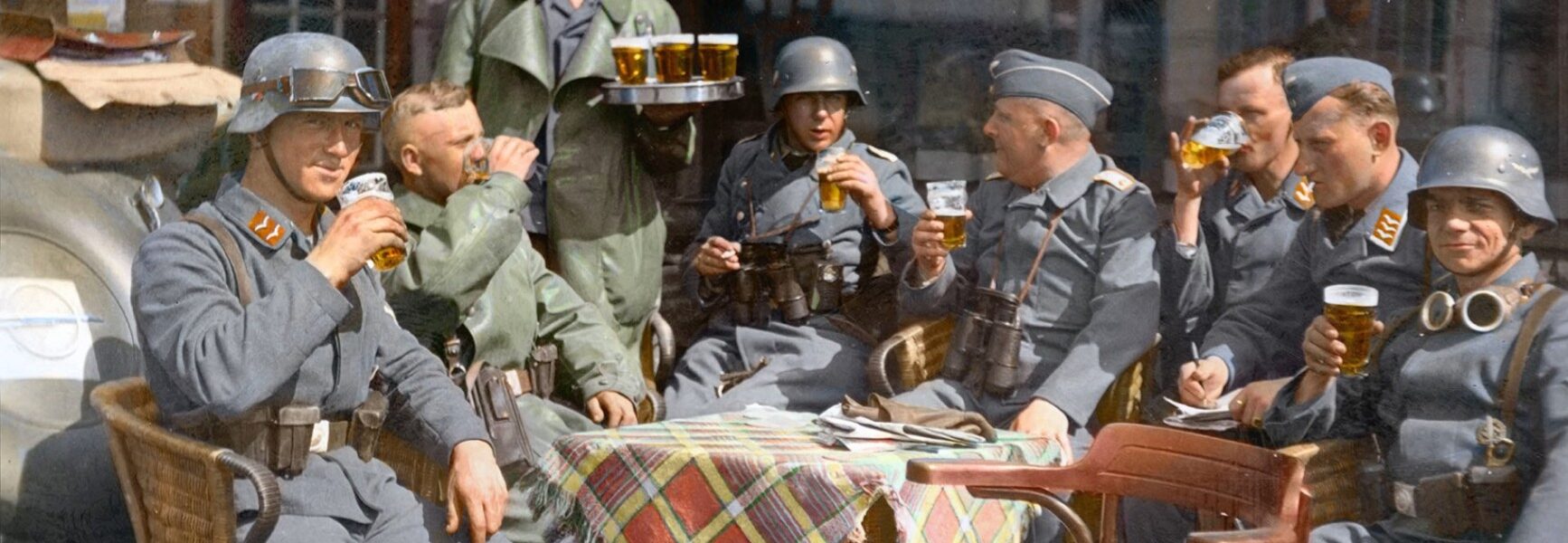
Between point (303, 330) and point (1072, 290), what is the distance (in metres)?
2.50

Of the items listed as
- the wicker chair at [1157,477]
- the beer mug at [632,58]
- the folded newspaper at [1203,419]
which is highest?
the beer mug at [632,58]

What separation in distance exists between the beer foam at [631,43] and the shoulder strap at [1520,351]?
2897mm

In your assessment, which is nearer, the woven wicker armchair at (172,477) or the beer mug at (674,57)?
the woven wicker armchair at (172,477)

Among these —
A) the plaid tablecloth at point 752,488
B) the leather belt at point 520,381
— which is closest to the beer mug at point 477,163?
the leather belt at point 520,381

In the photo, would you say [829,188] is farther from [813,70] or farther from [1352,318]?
[1352,318]

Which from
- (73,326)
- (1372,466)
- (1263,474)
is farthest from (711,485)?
(73,326)

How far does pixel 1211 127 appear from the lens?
252 inches

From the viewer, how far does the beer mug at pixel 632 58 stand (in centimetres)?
689

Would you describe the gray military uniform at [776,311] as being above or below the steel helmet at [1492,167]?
below

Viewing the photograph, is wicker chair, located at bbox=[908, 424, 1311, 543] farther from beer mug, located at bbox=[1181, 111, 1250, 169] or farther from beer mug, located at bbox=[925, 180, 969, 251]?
beer mug, located at bbox=[1181, 111, 1250, 169]

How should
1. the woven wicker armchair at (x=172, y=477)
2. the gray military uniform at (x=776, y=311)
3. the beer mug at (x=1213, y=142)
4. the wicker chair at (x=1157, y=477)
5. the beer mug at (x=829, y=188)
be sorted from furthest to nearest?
1. the gray military uniform at (x=776, y=311)
2. the beer mug at (x=829, y=188)
3. the beer mug at (x=1213, y=142)
4. the woven wicker armchair at (x=172, y=477)
5. the wicker chair at (x=1157, y=477)

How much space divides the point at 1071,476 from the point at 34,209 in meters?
3.22

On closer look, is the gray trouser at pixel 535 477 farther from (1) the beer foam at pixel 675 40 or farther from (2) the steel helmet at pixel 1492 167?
(2) the steel helmet at pixel 1492 167

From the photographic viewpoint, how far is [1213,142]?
20.9ft
